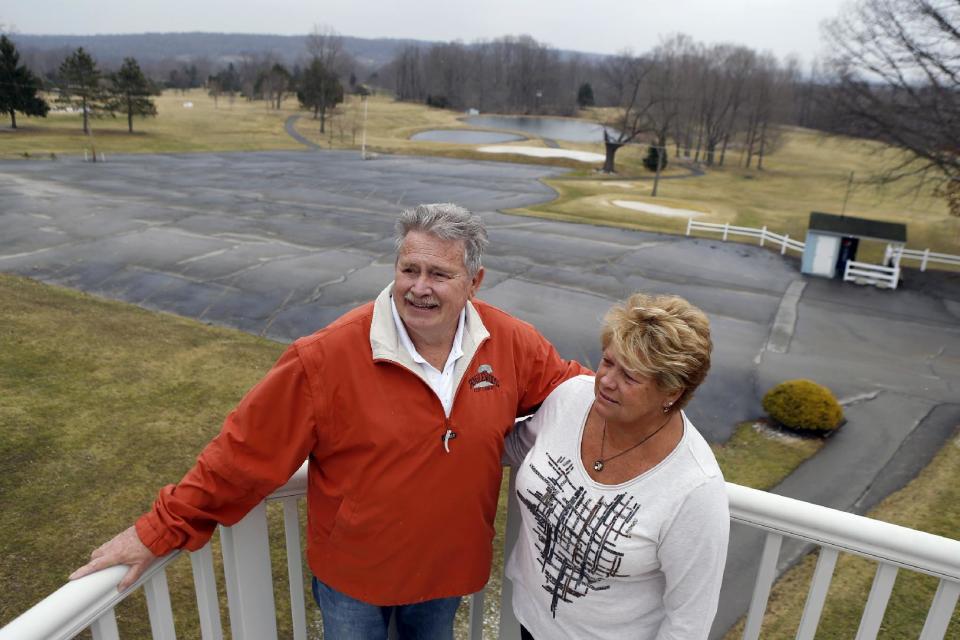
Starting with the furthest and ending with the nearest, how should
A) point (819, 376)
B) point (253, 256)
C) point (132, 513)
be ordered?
point (253, 256)
point (819, 376)
point (132, 513)

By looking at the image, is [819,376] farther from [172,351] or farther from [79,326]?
[79,326]

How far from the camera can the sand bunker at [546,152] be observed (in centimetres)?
4975

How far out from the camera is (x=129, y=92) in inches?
1924

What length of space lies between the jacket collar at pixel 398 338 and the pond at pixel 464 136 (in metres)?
58.5

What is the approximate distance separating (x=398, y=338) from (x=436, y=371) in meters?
0.17

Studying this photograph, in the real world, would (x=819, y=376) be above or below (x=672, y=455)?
below

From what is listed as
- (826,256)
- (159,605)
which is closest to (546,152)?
(826,256)

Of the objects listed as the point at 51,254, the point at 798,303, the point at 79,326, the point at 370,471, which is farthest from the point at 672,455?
the point at 51,254

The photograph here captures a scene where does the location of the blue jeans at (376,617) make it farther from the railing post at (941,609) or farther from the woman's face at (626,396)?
the railing post at (941,609)

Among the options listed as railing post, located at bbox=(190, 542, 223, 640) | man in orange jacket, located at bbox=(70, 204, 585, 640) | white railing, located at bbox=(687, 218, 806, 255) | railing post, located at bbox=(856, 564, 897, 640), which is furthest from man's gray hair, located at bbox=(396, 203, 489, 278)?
white railing, located at bbox=(687, 218, 806, 255)

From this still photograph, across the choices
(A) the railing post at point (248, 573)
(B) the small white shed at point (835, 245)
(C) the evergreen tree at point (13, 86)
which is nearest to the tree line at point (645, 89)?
(B) the small white shed at point (835, 245)

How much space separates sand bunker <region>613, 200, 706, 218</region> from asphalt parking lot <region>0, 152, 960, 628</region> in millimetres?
5870

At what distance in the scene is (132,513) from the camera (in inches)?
269

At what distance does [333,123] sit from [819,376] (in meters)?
58.0
